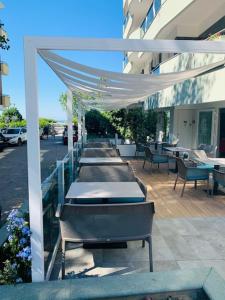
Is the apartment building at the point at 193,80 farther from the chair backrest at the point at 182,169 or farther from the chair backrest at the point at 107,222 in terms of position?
the chair backrest at the point at 107,222

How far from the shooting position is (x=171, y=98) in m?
11.9

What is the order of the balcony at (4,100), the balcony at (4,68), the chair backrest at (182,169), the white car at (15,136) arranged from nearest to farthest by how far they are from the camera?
the chair backrest at (182,169) → the white car at (15,136) → the balcony at (4,68) → the balcony at (4,100)

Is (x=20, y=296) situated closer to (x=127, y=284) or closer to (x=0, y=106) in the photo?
(x=127, y=284)

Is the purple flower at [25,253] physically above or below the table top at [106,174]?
below

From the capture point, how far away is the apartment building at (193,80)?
9000 mm

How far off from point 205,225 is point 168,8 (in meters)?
11.2

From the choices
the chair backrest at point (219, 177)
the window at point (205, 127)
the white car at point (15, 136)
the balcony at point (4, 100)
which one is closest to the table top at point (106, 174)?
the chair backrest at point (219, 177)

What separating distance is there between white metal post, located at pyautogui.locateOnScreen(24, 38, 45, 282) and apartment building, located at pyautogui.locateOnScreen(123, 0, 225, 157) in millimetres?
6865

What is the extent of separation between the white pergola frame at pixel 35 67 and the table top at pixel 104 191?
1042 millimetres

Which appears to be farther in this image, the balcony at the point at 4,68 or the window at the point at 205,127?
the balcony at the point at 4,68

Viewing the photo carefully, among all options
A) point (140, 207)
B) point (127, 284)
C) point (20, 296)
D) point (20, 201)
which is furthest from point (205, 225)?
point (20, 201)

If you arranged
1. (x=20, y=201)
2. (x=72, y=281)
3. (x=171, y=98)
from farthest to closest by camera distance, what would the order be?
(x=171, y=98), (x=20, y=201), (x=72, y=281)

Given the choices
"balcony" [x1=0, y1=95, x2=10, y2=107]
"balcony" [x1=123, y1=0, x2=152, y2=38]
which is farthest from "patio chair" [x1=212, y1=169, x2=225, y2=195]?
"balcony" [x1=0, y1=95, x2=10, y2=107]

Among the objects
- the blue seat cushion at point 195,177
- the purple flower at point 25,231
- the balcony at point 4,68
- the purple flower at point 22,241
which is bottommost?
the blue seat cushion at point 195,177
